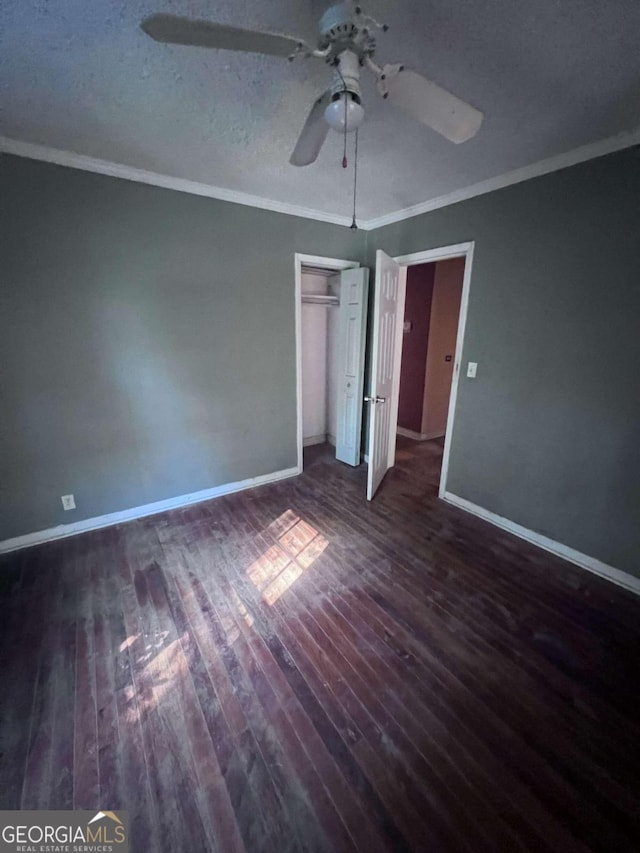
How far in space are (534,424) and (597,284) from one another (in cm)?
93

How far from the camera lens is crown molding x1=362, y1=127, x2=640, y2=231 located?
174 centimetres

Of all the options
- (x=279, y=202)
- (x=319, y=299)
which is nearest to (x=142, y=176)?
(x=279, y=202)

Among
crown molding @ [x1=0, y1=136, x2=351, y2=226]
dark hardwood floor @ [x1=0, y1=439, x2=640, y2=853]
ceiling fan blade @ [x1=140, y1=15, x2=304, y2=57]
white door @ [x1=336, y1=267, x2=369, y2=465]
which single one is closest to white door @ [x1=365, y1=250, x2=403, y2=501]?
white door @ [x1=336, y1=267, x2=369, y2=465]

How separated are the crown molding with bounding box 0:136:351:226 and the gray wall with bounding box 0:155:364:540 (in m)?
0.05

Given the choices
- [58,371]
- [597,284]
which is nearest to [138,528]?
[58,371]

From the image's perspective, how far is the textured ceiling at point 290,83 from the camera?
108 cm

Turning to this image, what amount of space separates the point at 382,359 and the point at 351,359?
0.62m

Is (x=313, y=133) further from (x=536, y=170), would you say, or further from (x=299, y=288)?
(x=299, y=288)

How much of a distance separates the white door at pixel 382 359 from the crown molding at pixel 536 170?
50cm

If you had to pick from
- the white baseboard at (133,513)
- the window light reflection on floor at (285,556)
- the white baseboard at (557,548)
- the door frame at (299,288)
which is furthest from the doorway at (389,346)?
the white baseboard at (133,513)

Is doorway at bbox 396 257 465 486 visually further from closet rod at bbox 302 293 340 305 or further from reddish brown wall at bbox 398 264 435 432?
closet rod at bbox 302 293 340 305

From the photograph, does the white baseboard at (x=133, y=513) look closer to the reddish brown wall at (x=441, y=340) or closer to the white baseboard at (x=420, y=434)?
the white baseboard at (x=420, y=434)

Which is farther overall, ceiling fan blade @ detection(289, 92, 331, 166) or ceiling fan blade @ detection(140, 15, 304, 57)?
ceiling fan blade @ detection(289, 92, 331, 166)

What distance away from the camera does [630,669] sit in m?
1.54
